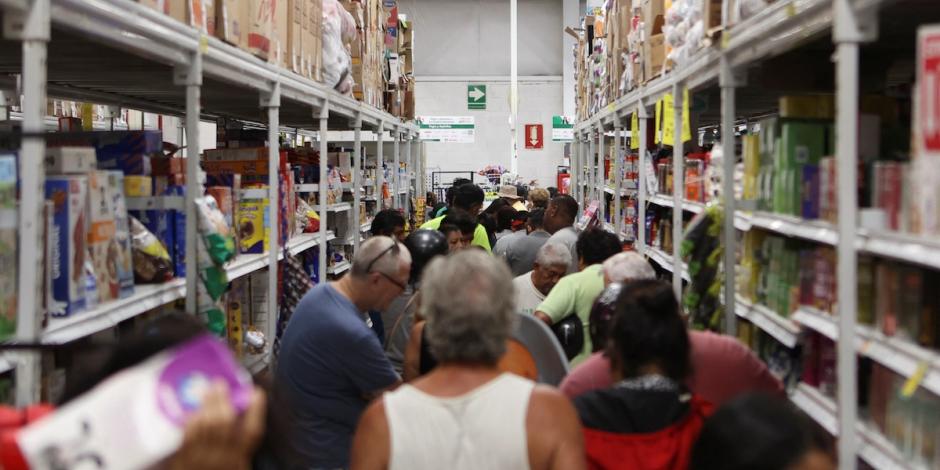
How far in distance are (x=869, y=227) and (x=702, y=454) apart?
1.05m

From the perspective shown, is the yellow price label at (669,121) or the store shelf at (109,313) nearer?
the store shelf at (109,313)

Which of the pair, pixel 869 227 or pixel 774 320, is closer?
pixel 869 227

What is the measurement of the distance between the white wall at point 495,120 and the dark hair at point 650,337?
18980 mm

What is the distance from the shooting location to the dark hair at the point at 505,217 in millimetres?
8734

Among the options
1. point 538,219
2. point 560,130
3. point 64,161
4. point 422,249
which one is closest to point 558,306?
point 422,249

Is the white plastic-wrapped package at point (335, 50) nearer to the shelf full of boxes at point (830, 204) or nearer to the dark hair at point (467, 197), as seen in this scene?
the dark hair at point (467, 197)

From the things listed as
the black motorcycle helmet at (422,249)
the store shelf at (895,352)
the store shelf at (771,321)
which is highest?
the black motorcycle helmet at (422,249)

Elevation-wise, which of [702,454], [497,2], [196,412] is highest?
[497,2]

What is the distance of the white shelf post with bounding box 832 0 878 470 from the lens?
7.80ft

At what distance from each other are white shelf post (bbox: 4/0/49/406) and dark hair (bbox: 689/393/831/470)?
158 centimetres

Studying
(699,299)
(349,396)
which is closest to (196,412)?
(349,396)

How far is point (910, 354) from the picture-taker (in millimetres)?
2270

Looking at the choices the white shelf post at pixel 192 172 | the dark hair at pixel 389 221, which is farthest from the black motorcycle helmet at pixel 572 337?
the dark hair at pixel 389 221

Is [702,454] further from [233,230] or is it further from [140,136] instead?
[233,230]
